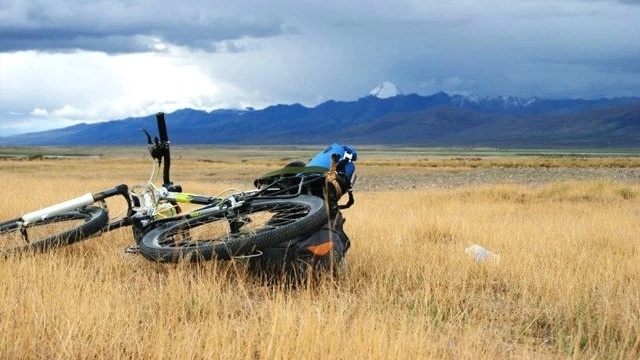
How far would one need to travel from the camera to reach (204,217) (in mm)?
5789

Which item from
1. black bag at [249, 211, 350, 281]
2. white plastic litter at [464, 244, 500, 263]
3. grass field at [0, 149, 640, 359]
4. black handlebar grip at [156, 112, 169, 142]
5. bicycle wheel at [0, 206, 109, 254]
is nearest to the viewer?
grass field at [0, 149, 640, 359]

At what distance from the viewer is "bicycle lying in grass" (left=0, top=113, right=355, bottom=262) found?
16.4ft

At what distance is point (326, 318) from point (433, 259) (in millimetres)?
2140

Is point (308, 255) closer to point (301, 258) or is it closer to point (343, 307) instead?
point (301, 258)

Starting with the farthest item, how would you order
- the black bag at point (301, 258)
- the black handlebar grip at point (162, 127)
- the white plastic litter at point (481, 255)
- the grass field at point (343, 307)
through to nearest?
1. the black handlebar grip at point (162, 127)
2. the white plastic litter at point (481, 255)
3. the black bag at point (301, 258)
4. the grass field at point (343, 307)

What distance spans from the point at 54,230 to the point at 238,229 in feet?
9.42

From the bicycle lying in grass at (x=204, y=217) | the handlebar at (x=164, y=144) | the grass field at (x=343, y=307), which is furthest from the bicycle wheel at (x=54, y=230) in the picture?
the handlebar at (x=164, y=144)

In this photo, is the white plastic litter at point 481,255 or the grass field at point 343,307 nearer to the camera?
the grass field at point 343,307

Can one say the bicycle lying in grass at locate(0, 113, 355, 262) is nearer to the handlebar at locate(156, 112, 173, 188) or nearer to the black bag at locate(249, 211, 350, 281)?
the handlebar at locate(156, 112, 173, 188)

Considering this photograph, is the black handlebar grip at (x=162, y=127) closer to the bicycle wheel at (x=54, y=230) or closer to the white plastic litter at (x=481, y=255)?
the bicycle wheel at (x=54, y=230)

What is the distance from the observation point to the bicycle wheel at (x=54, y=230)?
621cm

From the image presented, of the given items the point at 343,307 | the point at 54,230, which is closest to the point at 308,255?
the point at 343,307

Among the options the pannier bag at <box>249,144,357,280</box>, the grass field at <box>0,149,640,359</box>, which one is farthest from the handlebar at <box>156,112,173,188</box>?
the pannier bag at <box>249,144,357,280</box>

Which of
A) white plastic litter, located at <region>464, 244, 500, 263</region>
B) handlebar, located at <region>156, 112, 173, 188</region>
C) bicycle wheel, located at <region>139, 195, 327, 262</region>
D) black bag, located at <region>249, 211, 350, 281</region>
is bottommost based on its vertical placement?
white plastic litter, located at <region>464, 244, 500, 263</region>
